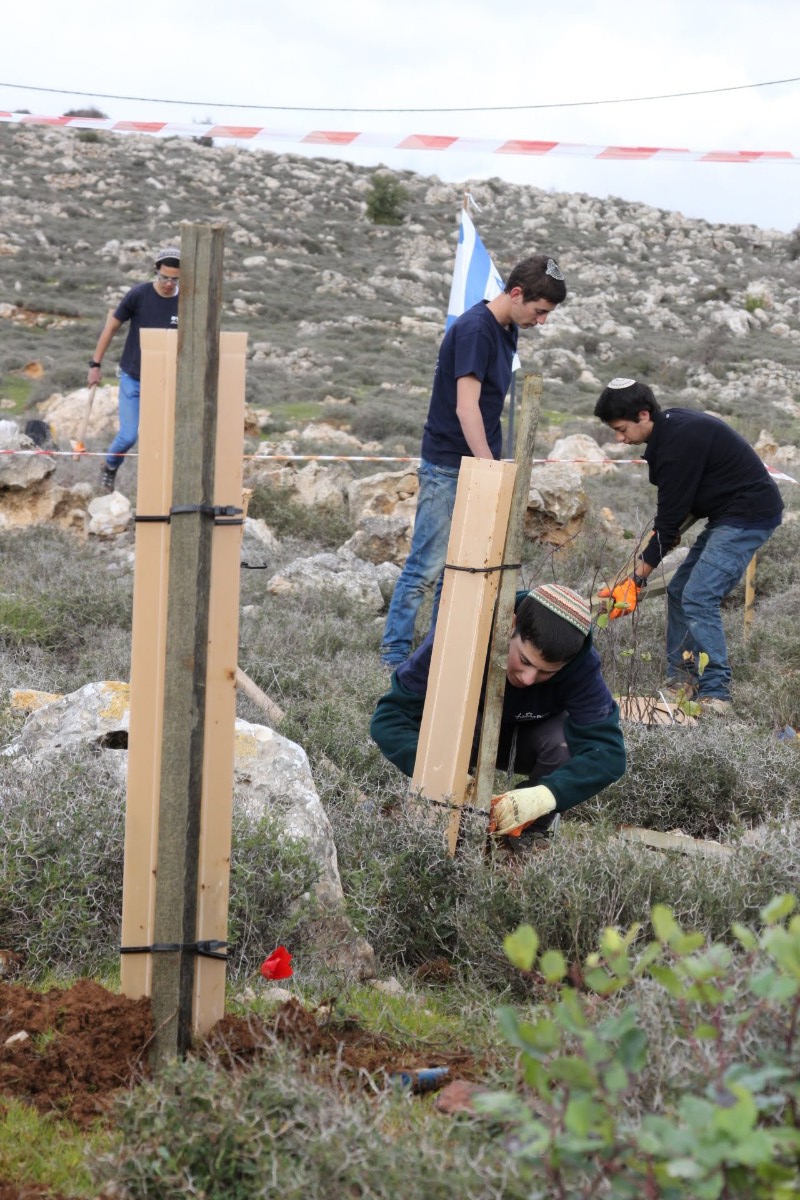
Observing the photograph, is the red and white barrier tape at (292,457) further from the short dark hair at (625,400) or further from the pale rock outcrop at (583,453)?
the short dark hair at (625,400)

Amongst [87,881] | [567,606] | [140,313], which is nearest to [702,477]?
[567,606]

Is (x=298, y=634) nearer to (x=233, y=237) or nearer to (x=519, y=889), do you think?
(x=519, y=889)

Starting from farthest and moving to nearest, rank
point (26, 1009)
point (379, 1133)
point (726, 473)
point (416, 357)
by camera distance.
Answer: point (416, 357) < point (726, 473) < point (26, 1009) < point (379, 1133)

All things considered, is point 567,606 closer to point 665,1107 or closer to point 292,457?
point 665,1107

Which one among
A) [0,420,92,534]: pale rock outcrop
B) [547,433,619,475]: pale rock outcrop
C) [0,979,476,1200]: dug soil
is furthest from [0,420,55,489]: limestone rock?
[0,979,476,1200]: dug soil

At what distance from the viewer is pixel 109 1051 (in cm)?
240

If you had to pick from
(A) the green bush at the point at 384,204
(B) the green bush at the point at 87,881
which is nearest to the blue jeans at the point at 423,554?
(B) the green bush at the point at 87,881

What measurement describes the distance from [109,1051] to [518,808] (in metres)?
1.46

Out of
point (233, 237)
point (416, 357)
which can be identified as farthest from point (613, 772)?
point (233, 237)

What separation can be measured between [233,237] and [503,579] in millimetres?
34094

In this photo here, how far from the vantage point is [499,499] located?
3.51m

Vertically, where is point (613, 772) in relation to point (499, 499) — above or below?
below

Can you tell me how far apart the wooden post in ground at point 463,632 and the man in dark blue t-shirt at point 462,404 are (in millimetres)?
1589

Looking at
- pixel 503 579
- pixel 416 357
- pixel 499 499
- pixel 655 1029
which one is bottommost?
pixel 416 357
